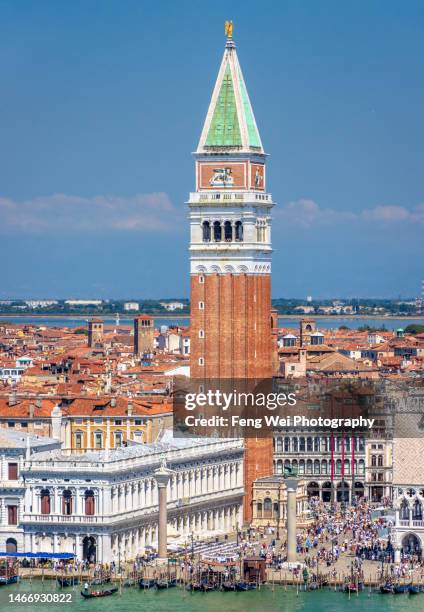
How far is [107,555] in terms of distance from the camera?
6569 centimetres

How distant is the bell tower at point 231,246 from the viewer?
3059 inches

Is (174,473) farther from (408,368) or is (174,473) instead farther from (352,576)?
(408,368)

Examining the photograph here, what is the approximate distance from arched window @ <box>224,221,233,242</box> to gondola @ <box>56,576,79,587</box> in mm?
16699

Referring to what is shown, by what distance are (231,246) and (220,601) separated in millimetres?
17663

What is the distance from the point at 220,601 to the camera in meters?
62.5

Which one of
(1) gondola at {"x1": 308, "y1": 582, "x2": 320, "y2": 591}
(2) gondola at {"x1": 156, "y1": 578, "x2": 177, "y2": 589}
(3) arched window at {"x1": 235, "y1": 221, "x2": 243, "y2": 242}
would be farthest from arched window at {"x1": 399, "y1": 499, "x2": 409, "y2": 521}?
(3) arched window at {"x1": 235, "y1": 221, "x2": 243, "y2": 242}

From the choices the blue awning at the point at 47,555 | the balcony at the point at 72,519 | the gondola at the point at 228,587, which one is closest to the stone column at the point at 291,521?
the gondola at the point at 228,587

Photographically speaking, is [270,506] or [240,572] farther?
[270,506]

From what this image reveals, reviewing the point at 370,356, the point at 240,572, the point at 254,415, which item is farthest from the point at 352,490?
the point at 370,356

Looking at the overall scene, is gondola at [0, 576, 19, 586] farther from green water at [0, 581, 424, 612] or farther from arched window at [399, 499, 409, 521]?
arched window at [399, 499, 409, 521]

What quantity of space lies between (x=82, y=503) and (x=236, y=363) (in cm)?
1328

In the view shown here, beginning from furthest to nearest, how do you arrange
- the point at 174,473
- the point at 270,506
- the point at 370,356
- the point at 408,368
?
1. the point at 370,356
2. the point at 408,368
3. the point at 270,506
4. the point at 174,473

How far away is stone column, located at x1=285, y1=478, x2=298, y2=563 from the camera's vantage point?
2611 inches

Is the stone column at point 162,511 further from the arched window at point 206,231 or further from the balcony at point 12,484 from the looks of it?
the arched window at point 206,231
